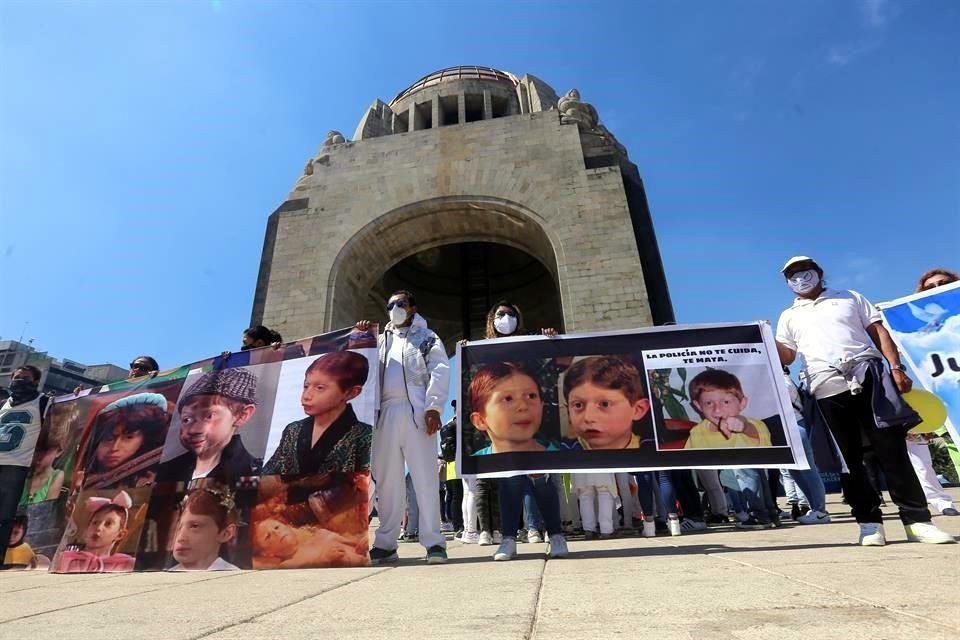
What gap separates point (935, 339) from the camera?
4125 millimetres

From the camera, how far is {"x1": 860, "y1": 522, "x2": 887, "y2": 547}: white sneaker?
112 inches

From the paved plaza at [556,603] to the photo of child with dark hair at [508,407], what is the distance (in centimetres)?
124

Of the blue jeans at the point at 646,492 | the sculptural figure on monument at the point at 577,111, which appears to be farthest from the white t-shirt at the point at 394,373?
the sculptural figure on monument at the point at 577,111

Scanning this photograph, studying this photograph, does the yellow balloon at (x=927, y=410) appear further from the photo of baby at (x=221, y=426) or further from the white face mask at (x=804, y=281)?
the photo of baby at (x=221, y=426)

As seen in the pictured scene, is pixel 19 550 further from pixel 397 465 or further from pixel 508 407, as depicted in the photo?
pixel 508 407

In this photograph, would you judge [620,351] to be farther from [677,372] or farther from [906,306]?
[906,306]

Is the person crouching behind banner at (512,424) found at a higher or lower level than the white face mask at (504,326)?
lower

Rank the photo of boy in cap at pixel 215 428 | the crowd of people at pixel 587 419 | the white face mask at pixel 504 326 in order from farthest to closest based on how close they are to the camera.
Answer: the white face mask at pixel 504 326 → the photo of boy in cap at pixel 215 428 → the crowd of people at pixel 587 419

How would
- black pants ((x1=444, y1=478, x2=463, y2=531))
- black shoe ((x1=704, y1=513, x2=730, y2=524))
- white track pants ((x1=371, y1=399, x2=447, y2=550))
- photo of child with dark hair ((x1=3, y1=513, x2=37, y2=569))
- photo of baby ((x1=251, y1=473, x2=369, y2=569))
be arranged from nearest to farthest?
photo of baby ((x1=251, y1=473, x2=369, y2=569)) → white track pants ((x1=371, y1=399, x2=447, y2=550)) → photo of child with dark hair ((x1=3, y1=513, x2=37, y2=569)) → black shoe ((x1=704, y1=513, x2=730, y2=524)) → black pants ((x1=444, y1=478, x2=463, y2=531))

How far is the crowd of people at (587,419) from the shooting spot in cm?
304

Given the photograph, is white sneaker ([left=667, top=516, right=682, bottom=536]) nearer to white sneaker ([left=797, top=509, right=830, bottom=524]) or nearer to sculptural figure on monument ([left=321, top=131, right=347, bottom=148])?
white sneaker ([left=797, top=509, right=830, bottom=524])

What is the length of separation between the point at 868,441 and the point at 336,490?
11.7 ft

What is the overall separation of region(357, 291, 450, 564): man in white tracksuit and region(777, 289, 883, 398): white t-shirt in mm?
2483

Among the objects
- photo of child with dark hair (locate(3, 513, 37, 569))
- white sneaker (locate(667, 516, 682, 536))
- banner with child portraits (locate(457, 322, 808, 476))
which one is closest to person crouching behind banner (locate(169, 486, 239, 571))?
banner with child portraits (locate(457, 322, 808, 476))
